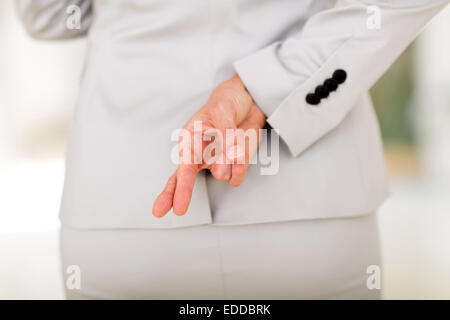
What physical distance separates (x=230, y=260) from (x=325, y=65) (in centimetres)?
27

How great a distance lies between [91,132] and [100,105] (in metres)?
0.04

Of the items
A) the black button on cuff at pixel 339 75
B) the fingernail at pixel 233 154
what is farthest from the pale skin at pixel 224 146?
the black button on cuff at pixel 339 75

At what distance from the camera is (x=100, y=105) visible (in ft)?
2.28

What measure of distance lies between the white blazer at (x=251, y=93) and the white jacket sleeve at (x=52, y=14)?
17 cm

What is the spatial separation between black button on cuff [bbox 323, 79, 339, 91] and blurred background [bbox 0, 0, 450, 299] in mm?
1597

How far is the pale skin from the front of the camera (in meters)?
0.53

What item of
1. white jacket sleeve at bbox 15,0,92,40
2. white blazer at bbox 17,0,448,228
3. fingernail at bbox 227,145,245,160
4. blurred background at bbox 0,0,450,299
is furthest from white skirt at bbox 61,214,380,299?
blurred background at bbox 0,0,450,299

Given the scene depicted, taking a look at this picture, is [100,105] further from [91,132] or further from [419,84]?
[419,84]

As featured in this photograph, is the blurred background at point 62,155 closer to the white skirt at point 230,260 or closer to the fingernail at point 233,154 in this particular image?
the white skirt at point 230,260

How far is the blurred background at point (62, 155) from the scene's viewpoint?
2.41 meters

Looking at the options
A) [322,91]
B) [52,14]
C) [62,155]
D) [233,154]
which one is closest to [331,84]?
[322,91]

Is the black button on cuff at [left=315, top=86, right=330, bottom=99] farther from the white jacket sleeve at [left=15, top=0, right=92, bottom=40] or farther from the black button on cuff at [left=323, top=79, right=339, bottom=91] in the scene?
the white jacket sleeve at [left=15, top=0, right=92, bottom=40]

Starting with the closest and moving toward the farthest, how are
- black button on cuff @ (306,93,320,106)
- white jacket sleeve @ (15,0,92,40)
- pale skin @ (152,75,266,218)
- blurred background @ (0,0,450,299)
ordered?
pale skin @ (152,75,266,218) < black button on cuff @ (306,93,320,106) < white jacket sleeve @ (15,0,92,40) < blurred background @ (0,0,450,299)

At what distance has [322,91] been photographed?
631 mm
